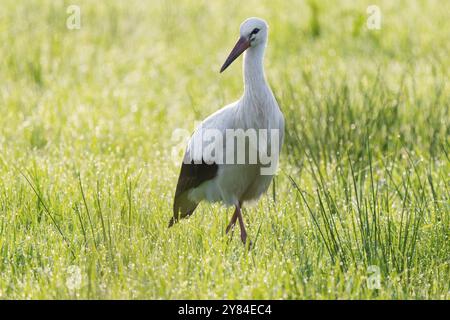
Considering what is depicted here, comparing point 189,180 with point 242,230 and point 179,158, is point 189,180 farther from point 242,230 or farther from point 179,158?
point 179,158

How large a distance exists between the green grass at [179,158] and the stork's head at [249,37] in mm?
719

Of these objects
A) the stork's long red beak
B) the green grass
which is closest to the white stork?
the stork's long red beak

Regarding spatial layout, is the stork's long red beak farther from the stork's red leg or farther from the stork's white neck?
the stork's red leg

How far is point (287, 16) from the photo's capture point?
11211 mm

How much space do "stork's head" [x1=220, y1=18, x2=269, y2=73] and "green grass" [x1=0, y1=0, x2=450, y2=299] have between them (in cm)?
72

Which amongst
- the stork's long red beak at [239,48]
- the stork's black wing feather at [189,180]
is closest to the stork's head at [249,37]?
the stork's long red beak at [239,48]

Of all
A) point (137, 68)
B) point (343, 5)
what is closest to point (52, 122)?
point (137, 68)

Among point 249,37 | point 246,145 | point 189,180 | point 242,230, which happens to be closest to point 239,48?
point 249,37

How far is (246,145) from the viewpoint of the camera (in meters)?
5.09

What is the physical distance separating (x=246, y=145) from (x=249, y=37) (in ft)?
1.99

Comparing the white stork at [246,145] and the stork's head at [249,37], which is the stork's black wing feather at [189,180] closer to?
the white stork at [246,145]

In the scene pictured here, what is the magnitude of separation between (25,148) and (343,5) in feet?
20.5

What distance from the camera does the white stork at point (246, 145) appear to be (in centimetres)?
506

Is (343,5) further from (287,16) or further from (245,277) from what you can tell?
(245,277)
